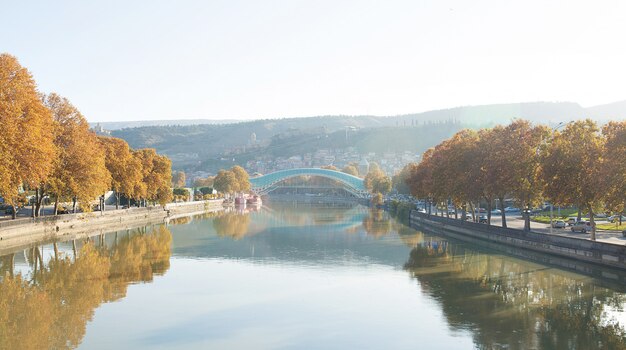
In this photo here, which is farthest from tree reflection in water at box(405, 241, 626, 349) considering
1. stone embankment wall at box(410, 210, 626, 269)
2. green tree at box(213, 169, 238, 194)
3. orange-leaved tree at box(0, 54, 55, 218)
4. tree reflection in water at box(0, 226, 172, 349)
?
green tree at box(213, 169, 238, 194)

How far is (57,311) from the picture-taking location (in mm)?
26344

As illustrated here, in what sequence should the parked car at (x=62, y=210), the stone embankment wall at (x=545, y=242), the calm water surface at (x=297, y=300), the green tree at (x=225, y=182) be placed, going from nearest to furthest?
the calm water surface at (x=297, y=300) → the stone embankment wall at (x=545, y=242) → the parked car at (x=62, y=210) → the green tree at (x=225, y=182)

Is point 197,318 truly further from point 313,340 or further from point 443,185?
point 443,185

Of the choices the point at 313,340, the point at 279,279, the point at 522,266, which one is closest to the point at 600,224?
the point at 522,266

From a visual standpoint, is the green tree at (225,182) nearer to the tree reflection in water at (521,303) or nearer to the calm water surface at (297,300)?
the calm water surface at (297,300)

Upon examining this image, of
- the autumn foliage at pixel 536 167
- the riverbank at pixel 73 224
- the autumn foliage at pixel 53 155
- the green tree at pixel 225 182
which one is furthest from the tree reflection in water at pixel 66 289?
the green tree at pixel 225 182

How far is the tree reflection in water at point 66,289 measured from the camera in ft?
74.4

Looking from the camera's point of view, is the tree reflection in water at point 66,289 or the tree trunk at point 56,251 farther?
the tree trunk at point 56,251

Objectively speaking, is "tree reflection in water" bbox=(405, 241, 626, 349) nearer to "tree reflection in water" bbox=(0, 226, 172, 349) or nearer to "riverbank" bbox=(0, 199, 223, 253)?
"tree reflection in water" bbox=(0, 226, 172, 349)

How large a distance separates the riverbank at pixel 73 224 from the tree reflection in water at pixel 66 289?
4267mm

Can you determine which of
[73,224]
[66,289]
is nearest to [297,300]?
[66,289]

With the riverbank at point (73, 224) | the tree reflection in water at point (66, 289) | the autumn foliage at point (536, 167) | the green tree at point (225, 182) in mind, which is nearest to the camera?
the tree reflection in water at point (66, 289)

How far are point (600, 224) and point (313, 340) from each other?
45.4m

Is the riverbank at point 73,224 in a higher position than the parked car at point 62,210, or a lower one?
lower
